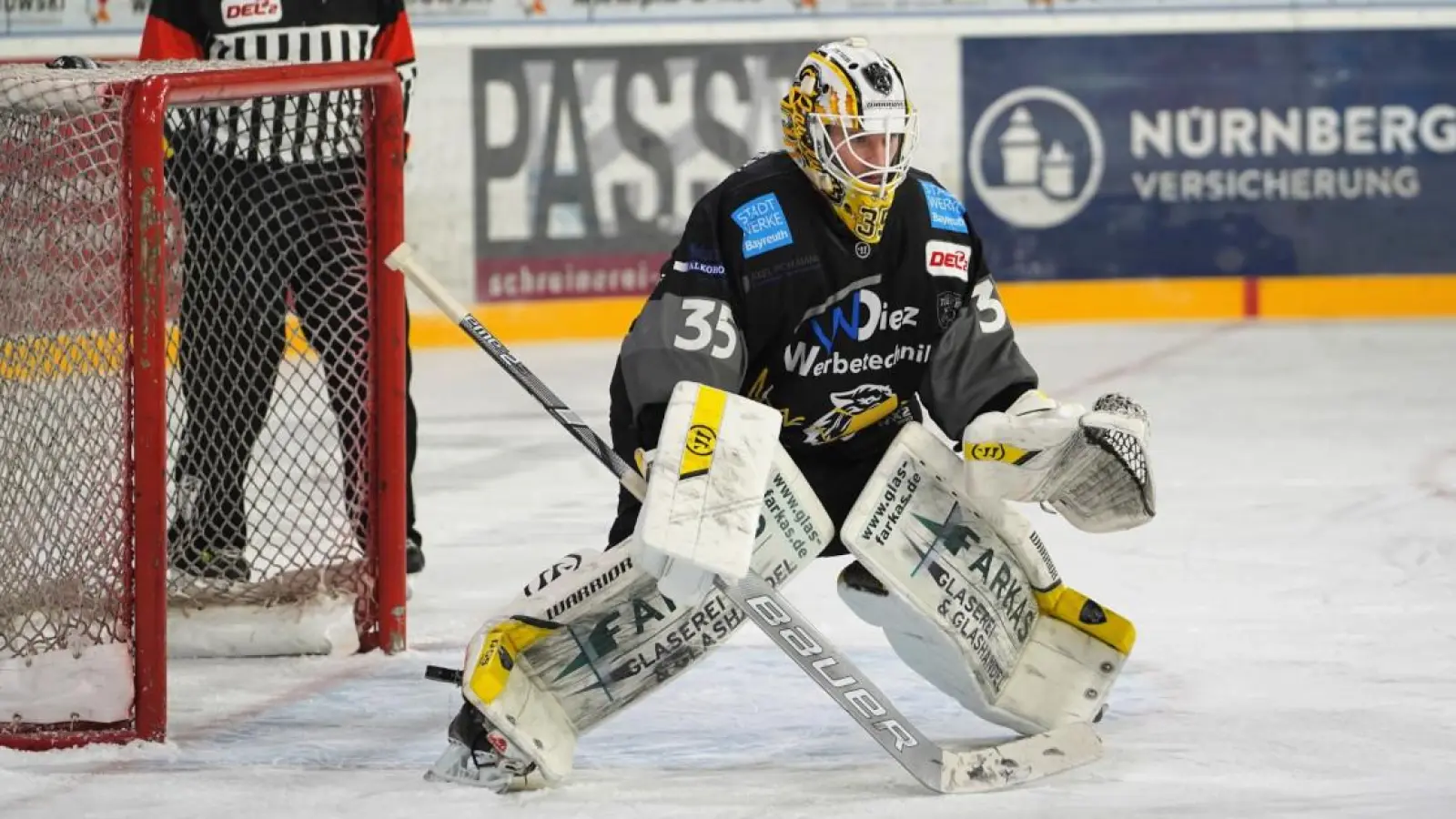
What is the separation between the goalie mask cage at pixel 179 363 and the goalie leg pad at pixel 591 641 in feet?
1.63

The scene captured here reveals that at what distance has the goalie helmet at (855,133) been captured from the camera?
8.99ft

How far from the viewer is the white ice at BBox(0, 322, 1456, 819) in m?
2.69

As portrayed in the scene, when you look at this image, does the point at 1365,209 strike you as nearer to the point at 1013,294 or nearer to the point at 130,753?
the point at 1013,294

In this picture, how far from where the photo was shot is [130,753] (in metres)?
2.88

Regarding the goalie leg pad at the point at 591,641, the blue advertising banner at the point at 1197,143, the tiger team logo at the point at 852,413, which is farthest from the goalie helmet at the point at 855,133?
the blue advertising banner at the point at 1197,143

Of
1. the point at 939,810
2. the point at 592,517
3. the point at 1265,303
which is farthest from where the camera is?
the point at 1265,303

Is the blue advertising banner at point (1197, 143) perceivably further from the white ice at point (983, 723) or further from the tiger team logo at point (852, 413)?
the tiger team logo at point (852, 413)

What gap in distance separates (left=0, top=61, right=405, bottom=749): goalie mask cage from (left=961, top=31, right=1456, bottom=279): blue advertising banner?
3.47 m

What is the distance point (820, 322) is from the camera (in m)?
2.82

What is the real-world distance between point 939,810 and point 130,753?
1.05 meters

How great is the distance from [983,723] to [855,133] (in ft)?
2.77

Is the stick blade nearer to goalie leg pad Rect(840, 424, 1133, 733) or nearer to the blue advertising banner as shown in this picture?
goalie leg pad Rect(840, 424, 1133, 733)

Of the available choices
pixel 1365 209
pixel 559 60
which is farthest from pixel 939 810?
pixel 1365 209

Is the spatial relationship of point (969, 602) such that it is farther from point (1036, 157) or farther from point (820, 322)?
point (1036, 157)
